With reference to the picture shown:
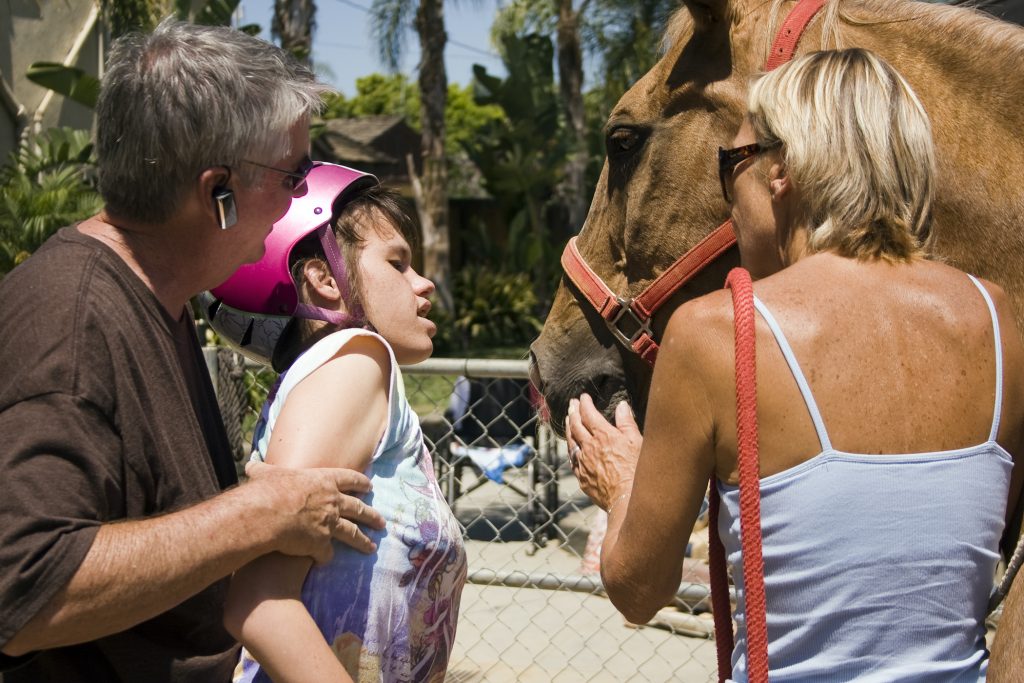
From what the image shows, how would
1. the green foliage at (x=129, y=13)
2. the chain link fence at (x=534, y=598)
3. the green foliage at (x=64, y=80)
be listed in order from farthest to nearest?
the green foliage at (x=129, y=13) < the green foliage at (x=64, y=80) < the chain link fence at (x=534, y=598)

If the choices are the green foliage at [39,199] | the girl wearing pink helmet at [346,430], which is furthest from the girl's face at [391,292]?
the green foliage at [39,199]

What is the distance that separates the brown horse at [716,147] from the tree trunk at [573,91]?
58.4 ft

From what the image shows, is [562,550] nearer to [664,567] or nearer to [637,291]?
[637,291]

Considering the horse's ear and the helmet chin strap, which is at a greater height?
the horse's ear

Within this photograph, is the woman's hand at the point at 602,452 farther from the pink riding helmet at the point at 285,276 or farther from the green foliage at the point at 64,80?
the green foliage at the point at 64,80

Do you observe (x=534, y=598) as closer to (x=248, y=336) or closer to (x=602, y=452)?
(x=602, y=452)

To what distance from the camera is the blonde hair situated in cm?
156

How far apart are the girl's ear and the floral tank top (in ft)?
0.50

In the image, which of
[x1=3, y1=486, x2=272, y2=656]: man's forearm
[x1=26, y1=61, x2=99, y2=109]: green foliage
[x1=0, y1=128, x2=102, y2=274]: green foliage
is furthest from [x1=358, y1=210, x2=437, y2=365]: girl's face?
[x1=26, y1=61, x2=99, y2=109]: green foliage

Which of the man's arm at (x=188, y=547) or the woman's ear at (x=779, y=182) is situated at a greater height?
the woman's ear at (x=779, y=182)

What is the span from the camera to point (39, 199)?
32.9 ft

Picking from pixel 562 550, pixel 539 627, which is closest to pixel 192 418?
pixel 539 627

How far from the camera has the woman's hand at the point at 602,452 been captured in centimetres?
196

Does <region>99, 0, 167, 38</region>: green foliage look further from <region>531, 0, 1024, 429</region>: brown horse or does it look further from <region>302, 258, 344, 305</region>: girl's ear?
<region>302, 258, 344, 305</region>: girl's ear
